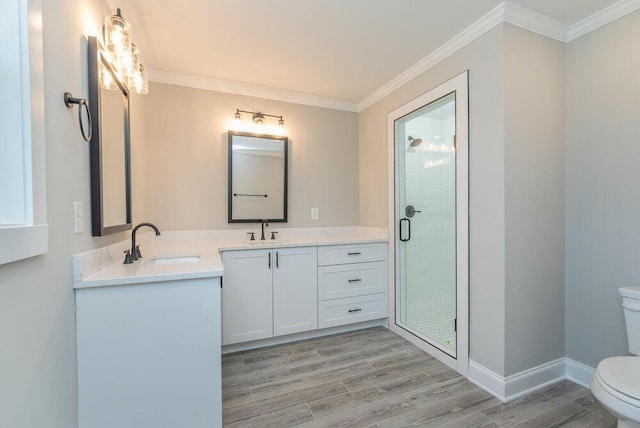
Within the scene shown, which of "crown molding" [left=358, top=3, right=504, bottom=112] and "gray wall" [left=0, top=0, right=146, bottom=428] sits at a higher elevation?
"crown molding" [left=358, top=3, right=504, bottom=112]

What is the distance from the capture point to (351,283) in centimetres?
272

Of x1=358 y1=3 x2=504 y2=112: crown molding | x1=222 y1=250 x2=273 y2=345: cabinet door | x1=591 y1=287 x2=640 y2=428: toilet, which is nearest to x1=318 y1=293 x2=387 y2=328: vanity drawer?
x1=222 y1=250 x2=273 y2=345: cabinet door

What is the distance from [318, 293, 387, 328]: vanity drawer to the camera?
2.61 metres

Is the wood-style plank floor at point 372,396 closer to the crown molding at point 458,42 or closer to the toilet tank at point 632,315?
the toilet tank at point 632,315

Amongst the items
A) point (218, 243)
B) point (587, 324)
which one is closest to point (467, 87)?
point (587, 324)

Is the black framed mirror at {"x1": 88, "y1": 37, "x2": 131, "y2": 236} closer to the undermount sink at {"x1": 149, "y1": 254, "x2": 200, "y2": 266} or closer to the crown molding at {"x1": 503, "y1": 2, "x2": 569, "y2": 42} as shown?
the undermount sink at {"x1": 149, "y1": 254, "x2": 200, "y2": 266}

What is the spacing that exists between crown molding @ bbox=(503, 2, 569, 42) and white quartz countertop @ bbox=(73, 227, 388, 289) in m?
1.85

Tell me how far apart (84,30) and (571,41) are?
9.39ft

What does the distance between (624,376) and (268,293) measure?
2124 mm

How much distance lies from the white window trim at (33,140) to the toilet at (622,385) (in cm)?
216

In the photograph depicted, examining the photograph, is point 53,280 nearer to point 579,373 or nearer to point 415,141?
point 415,141

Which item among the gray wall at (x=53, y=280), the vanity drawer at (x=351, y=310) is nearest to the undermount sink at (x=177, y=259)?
the gray wall at (x=53, y=280)

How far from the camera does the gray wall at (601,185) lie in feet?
5.53

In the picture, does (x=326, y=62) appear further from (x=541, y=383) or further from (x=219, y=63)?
(x=541, y=383)
